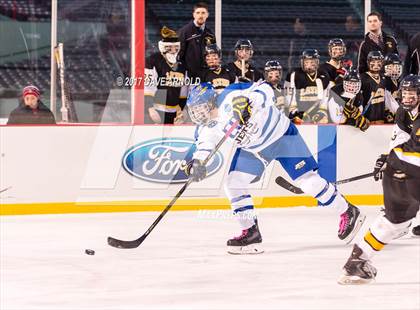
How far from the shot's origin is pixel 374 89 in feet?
32.1

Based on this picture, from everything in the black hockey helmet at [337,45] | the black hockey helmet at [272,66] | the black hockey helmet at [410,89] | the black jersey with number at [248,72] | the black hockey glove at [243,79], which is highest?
the black hockey helmet at [410,89]

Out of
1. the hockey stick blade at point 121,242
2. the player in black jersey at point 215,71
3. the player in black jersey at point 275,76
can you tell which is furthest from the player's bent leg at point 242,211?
the player in black jersey at point 275,76

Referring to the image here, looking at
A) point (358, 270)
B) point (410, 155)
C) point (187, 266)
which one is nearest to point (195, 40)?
point (187, 266)

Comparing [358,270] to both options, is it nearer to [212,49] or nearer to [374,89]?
[212,49]

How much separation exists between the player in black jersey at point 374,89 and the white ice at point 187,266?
46.5 inches

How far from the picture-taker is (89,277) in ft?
20.7

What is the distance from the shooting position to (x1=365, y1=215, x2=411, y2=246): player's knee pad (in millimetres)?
5707

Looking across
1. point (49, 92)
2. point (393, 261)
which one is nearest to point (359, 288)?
point (393, 261)

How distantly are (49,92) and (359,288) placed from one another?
453 cm

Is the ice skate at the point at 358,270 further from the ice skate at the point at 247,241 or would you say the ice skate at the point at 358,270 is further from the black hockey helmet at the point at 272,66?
the black hockey helmet at the point at 272,66

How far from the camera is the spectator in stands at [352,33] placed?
10391 mm

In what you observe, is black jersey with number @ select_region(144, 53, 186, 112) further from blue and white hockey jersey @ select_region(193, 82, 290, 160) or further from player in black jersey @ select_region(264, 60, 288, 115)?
blue and white hockey jersey @ select_region(193, 82, 290, 160)

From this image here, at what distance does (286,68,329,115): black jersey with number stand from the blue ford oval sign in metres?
0.86

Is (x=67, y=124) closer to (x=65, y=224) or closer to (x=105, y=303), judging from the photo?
(x=65, y=224)
